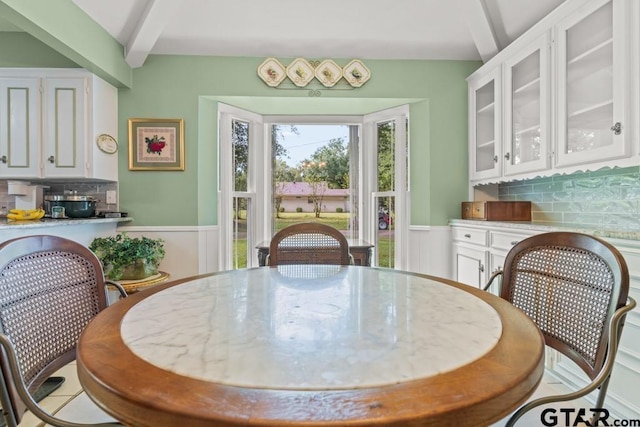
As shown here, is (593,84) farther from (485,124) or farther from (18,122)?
(18,122)

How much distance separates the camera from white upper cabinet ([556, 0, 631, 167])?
5.51ft

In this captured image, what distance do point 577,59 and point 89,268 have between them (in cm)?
264

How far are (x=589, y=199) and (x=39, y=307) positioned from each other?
2903mm

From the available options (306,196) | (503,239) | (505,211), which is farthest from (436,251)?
(306,196)

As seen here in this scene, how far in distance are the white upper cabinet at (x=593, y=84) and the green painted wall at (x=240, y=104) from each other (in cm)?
118

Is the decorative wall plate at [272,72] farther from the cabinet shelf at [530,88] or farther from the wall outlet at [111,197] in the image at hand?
the cabinet shelf at [530,88]

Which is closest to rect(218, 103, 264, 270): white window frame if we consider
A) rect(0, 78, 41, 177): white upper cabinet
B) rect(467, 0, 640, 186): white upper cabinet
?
rect(0, 78, 41, 177): white upper cabinet

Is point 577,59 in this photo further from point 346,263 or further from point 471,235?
point 346,263

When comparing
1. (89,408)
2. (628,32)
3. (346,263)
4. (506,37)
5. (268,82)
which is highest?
(506,37)

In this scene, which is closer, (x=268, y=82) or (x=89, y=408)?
(x=89, y=408)

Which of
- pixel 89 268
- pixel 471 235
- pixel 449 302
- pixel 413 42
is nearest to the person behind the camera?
pixel 449 302

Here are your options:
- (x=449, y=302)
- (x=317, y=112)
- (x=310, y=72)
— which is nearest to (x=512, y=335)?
(x=449, y=302)

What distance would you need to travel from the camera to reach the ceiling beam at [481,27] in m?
2.72

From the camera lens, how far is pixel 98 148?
2902 millimetres
